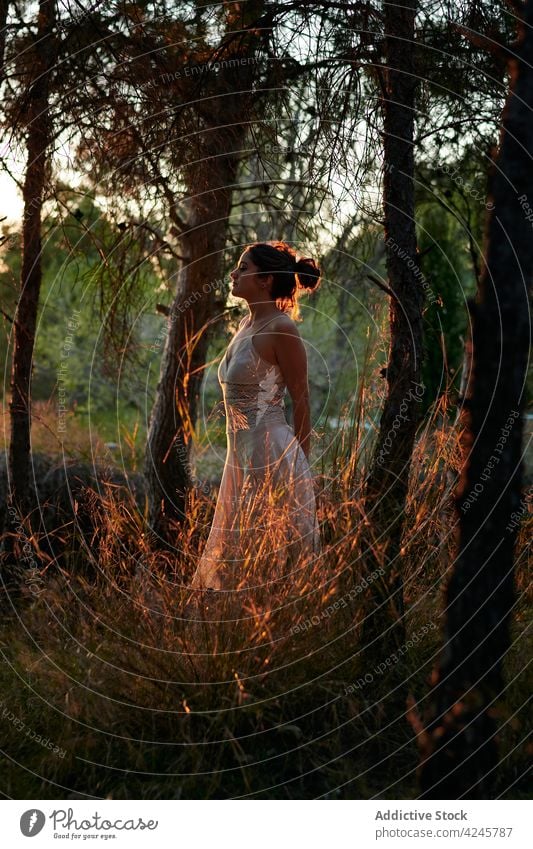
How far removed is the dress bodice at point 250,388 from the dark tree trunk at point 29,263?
1.22m

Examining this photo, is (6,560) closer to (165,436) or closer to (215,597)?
(165,436)

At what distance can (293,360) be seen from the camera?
521cm

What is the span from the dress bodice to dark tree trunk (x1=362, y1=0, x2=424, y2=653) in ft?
3.90

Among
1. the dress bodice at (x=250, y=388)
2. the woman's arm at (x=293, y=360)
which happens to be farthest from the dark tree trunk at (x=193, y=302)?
the woman's arm at (x=293, y=360)

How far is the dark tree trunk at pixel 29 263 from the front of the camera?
5.54 m

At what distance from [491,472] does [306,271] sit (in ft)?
9.39

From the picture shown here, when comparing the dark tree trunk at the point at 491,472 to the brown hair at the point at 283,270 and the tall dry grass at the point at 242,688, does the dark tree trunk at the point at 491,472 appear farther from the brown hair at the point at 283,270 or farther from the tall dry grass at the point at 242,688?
the brown hair at the point at 283,270

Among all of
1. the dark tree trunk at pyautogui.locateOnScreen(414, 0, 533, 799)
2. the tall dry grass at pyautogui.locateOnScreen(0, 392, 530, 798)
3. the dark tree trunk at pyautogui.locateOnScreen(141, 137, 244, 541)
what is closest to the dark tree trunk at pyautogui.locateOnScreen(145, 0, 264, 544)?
the dark tree trunk at pyautogui.locateOnScreen(141, 137, 244, 541)

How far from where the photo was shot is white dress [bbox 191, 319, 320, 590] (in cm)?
403

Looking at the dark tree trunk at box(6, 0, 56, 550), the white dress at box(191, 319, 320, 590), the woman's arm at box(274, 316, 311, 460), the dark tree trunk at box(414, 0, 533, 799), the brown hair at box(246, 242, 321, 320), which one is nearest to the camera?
the dark tree trunk at box(414, 0, 533, 799)

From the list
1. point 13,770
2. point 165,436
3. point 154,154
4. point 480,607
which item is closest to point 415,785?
point 480,607

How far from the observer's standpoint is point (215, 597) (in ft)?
12.9

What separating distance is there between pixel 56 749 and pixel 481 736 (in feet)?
5.62

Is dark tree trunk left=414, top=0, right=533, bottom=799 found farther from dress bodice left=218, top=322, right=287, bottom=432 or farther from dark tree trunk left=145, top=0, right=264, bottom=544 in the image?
dark tree trunk left=145, top=0, right=264, bottom=544
